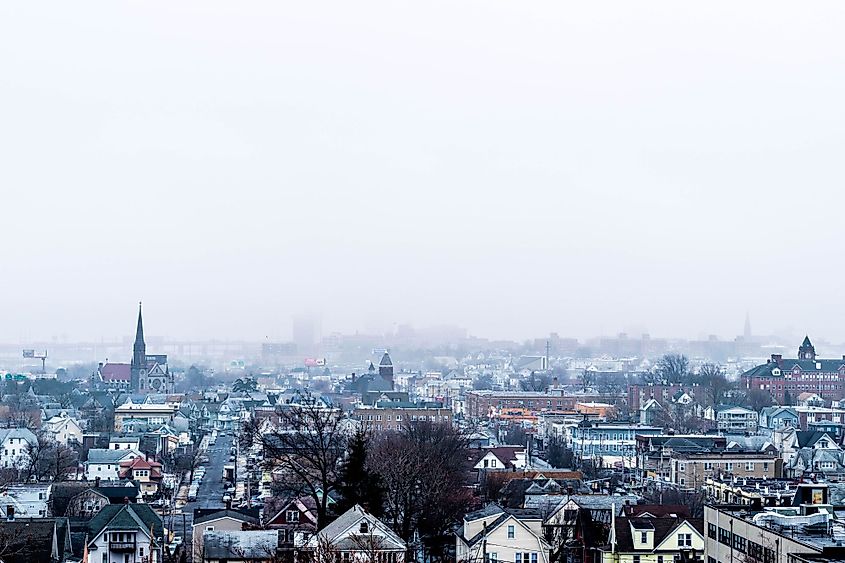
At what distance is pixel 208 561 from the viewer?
31.5 metres

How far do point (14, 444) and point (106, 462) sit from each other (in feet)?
35.3

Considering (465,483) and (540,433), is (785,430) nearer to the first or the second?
(540,433)

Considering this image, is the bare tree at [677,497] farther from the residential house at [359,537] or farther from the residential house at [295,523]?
the residential house at [359,537]

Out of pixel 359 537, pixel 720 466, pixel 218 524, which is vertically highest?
pixel 359 537

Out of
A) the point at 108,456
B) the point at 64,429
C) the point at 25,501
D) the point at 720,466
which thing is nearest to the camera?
the point at 25,501

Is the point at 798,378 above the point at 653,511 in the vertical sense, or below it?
above

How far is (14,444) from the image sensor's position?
231 feet

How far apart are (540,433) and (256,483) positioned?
3447 cm

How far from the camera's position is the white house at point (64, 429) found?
79.9 metres

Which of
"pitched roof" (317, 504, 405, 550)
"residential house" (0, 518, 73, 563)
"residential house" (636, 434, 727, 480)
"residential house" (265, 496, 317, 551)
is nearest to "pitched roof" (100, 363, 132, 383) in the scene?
"residential house" (636, 434, 727, 480)

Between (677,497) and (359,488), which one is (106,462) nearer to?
(677,497)

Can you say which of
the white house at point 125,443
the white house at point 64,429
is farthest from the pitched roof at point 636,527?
the white house at point 64,429

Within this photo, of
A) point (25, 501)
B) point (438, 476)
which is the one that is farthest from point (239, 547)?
point (438, 476)

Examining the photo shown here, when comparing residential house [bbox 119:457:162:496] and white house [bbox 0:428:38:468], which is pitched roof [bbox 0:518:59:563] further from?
white house [bbox 0:428:38:468]
